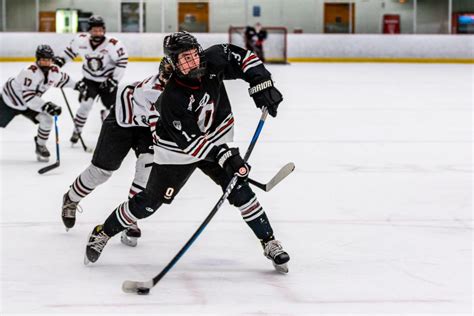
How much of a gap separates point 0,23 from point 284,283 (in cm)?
1547

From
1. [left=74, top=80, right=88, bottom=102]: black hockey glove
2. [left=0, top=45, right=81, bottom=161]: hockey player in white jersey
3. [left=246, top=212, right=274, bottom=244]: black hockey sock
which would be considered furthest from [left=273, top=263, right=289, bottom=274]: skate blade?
[left=74, top=80, right=88, bottom=102]: black hockey glove

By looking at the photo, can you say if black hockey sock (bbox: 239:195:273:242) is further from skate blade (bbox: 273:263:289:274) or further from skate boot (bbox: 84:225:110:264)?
skate boot (bbox: 84:225:110:264)

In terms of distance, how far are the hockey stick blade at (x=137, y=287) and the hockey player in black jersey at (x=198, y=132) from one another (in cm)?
34

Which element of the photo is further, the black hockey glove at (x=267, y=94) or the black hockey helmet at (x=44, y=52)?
the black hockey helmet at (x=44, y=52)

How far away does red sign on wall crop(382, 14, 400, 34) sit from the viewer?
59.7 feet

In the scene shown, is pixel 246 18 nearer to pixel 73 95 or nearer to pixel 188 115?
pixel 73 95

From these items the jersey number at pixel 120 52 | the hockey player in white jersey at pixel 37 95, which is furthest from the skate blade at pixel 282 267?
the jersey number at pixel 120 52

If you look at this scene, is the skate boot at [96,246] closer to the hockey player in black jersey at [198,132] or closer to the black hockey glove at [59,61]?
the hockey player in black jersey at [198,132]

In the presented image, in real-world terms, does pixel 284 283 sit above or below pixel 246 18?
below

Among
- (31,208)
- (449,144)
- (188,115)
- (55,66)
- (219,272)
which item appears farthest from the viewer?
(449,144)

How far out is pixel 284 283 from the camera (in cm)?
323

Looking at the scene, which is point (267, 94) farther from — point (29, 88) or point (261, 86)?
point (29, 88)

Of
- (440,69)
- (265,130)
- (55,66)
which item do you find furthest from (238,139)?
(440,69)

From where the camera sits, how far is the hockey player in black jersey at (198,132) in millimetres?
3082
